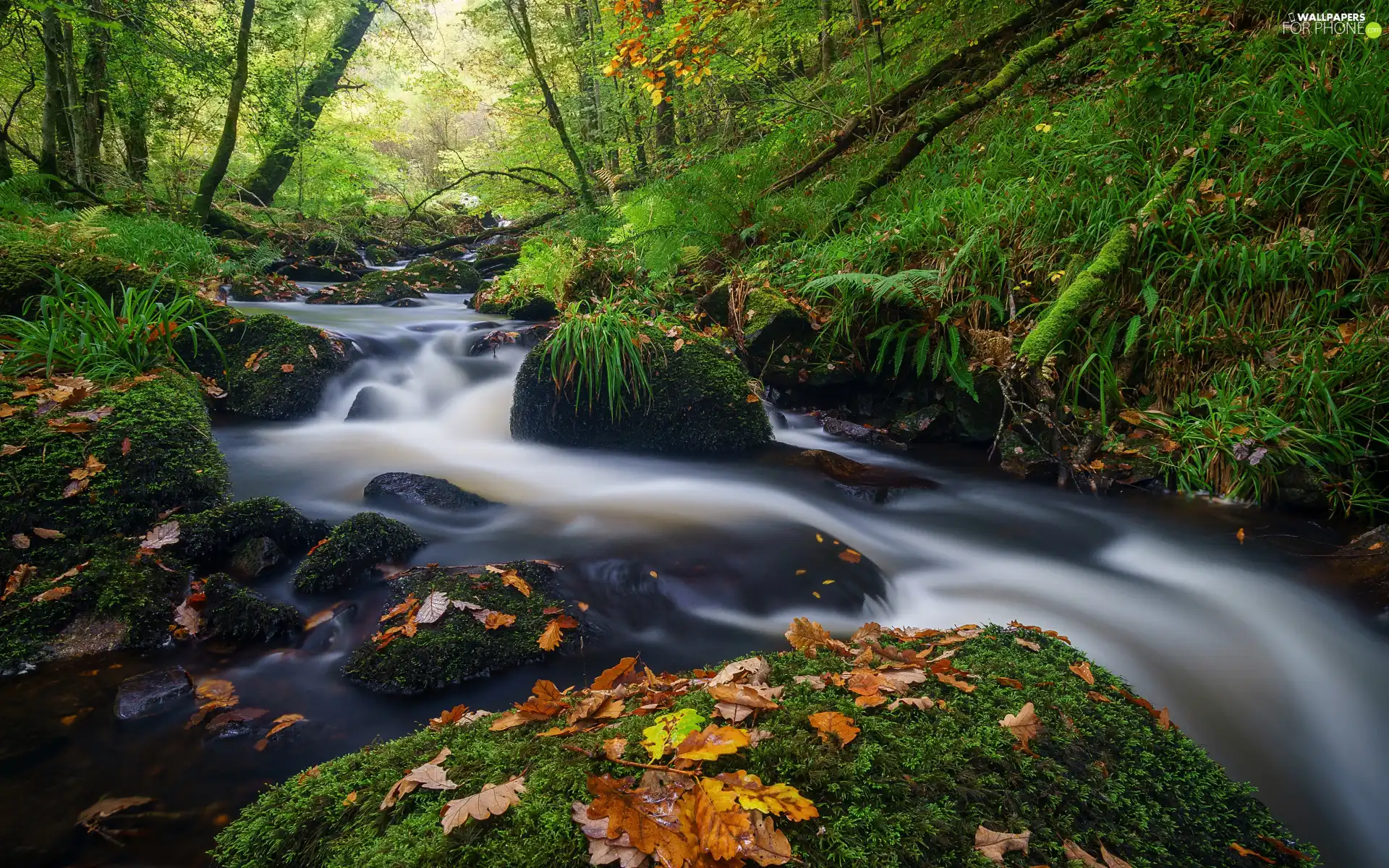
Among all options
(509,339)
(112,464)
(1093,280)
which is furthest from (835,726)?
(509,339)

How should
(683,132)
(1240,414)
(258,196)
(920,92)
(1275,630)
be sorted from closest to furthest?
(1275,630), (1240,414), (920,92), (683,132), (258,196)

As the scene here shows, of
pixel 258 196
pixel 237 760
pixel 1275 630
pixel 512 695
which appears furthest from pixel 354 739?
pixel 258 196

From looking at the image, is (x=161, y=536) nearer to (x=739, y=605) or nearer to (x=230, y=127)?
(x=739, y=605)

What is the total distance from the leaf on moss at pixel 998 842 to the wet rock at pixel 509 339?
661 cm

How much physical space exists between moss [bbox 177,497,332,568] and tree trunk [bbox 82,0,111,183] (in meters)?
10.1

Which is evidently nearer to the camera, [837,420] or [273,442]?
[273,442]

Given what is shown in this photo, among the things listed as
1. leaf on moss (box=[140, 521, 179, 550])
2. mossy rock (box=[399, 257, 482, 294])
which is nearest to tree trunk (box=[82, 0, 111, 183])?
mossy rock (box=[399, 257, 482, 294])

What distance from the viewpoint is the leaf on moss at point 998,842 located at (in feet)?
4.02

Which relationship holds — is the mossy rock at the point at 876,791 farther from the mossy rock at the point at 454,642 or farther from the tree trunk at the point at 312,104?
the tree trunk at the point at 312,104

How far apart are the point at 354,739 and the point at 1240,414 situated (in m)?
5.39

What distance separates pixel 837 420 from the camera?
5.95 metres

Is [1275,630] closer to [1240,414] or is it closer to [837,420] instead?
[1240,414]

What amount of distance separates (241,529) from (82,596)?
68 centimetres

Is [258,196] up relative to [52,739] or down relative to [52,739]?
up
